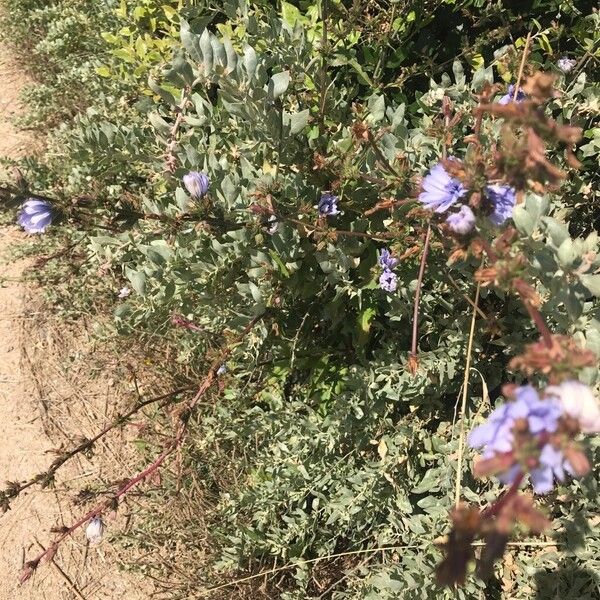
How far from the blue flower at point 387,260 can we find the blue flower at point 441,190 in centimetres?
54

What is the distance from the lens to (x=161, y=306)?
2.26 metres

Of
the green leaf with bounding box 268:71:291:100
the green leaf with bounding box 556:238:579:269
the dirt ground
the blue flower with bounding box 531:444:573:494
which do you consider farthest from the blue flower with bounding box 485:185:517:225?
the dirt ground

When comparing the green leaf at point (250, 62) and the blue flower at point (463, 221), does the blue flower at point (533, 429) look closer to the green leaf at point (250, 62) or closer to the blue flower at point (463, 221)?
the blue flower at point (463, 221)

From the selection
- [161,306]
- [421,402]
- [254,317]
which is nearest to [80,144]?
[161,306]

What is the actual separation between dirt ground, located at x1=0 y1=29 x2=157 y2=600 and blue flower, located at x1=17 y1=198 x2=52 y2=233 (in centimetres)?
137

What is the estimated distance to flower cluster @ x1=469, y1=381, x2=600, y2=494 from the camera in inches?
31.5

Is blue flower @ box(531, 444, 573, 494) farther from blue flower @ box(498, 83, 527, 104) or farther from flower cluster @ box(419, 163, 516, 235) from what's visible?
blue flower @ box(498, 83, 527, 104)

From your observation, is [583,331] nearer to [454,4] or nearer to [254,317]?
[254,317]

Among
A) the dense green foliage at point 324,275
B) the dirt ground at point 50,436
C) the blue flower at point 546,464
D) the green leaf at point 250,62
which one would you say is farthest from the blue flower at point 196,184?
the dirt ground at point 50,436

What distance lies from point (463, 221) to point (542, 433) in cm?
53

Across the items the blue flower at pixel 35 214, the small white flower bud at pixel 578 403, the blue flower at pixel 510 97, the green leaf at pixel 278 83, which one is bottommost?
the small white flower bud at pixel 578 403

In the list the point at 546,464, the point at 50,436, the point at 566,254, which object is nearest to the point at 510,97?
the point at 566,254

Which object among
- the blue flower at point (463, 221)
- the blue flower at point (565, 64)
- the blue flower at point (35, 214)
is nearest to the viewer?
the blue flower at point (463, 221)

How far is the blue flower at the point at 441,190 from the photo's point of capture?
1.34m
